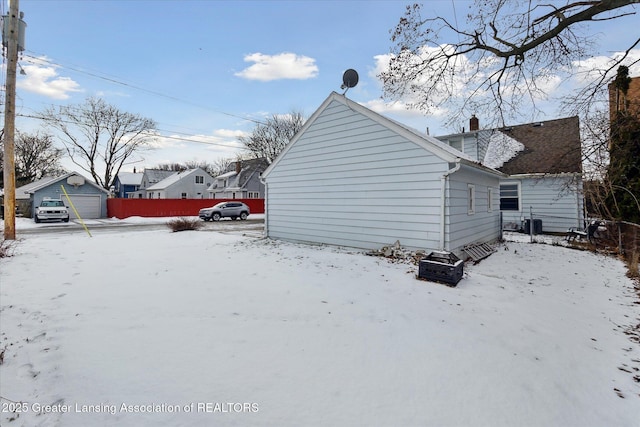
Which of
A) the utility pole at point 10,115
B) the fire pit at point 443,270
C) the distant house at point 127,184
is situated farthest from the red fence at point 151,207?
the distant house at point 127,184

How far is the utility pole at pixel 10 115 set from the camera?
10617 millimetres

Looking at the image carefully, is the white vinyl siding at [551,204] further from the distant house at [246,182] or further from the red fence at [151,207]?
the distant house at [246,182]

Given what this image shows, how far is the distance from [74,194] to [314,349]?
31.2 metres

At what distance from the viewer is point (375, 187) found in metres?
8.83

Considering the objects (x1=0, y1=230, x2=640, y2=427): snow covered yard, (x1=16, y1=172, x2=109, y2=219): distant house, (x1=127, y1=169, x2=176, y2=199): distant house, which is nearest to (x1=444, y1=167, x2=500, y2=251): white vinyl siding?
(x1=0, y1=230, x2=640, y2=427): snow covered yard

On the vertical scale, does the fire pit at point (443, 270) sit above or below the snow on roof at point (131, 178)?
below

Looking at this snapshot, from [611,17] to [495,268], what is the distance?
18.3 ft

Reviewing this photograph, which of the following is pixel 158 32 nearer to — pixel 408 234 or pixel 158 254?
pixel 158 254

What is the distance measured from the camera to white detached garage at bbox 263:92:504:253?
7.77m

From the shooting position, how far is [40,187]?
79.5 feet

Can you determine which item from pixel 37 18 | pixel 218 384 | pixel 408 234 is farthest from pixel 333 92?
pixel 37 18

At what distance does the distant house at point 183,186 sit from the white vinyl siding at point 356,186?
3696 cm

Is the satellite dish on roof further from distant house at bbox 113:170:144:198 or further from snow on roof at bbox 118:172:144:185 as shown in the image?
snow on roof at bbox 118:172:144:185

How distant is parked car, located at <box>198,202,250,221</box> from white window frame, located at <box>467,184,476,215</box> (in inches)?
797
